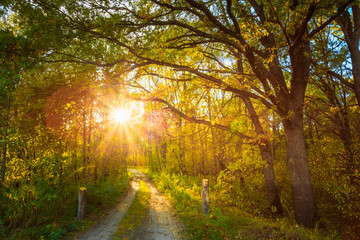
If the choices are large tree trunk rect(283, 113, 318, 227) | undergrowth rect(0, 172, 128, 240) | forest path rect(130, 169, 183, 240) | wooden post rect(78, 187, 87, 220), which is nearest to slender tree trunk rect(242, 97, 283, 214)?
large tree trunk rect(283, 113, 318, 227)

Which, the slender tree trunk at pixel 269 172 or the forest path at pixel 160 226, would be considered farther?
the slender tree trunk at pixel 269 172

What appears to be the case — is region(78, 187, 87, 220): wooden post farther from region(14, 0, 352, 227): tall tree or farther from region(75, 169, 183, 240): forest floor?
region(14, 0, 352, 227): tall tree

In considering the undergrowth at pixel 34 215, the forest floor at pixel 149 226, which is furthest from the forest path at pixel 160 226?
the undergrowth at pixel 34 215

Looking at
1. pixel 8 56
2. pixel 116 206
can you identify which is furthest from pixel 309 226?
pixel 8 56

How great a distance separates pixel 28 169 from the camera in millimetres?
7113

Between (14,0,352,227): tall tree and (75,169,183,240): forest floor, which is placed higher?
(14,0,352,227): tall tree

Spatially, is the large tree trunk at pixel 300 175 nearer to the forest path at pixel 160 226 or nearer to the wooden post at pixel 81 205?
the forest path at pixel 160 226

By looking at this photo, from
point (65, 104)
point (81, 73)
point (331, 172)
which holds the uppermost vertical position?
point (81, 73)

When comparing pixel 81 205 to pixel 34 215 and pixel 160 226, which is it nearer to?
pixel 34 215

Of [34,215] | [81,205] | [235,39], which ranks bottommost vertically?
[81,205]

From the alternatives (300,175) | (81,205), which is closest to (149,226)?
(81,205)

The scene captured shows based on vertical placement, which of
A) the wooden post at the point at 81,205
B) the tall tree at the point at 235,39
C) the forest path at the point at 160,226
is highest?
the tall tree at the point at 235,39

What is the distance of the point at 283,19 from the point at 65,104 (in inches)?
332

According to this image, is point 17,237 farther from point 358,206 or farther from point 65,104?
point 358,206
